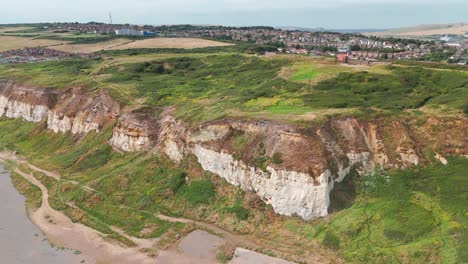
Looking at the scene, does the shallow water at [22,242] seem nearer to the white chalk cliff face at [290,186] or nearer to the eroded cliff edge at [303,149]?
the eroded cliff edge at [303,149]

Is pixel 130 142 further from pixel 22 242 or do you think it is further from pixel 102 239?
pixel 22 242

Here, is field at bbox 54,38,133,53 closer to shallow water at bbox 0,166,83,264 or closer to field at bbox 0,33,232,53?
field at bbox 0,33,232,53

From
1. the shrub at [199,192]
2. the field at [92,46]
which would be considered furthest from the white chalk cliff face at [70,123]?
the field at [92,46]

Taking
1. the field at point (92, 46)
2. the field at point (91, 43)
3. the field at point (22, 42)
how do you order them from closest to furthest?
the field at point (91, 43) → the field at point (92, 46) → the field at point (22, 42)

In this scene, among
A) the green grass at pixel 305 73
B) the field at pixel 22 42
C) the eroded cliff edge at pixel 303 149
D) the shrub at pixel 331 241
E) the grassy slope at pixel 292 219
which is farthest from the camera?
the field at pixel 22 42

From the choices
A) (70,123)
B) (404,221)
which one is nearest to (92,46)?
(70,123)

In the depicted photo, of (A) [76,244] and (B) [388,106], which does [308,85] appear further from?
(A) [76,244]
